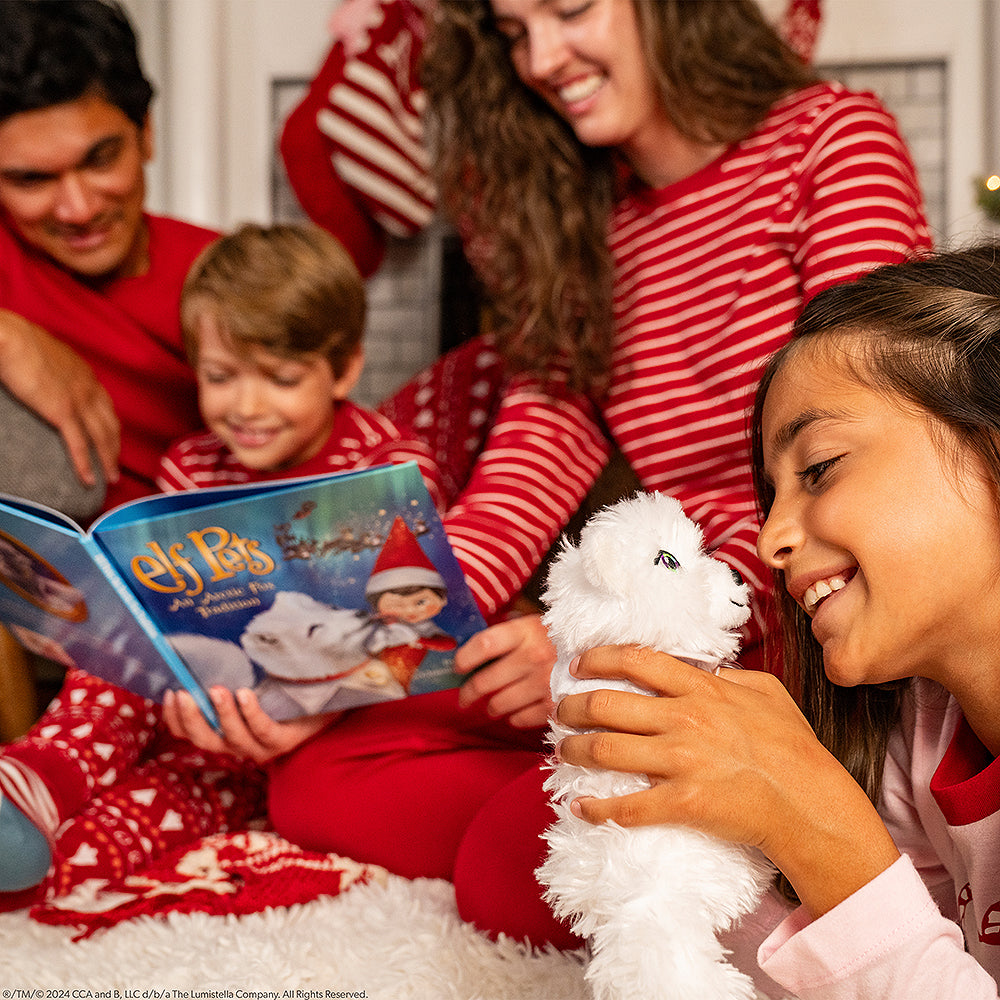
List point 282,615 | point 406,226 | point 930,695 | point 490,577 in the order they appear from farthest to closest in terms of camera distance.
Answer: point 406,226 < point 490,577 < point 282,615 < point 930,695

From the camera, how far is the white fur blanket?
0.69 m

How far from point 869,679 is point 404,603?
36 centimetres

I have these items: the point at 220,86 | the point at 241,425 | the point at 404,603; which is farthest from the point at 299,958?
the point at 220,86

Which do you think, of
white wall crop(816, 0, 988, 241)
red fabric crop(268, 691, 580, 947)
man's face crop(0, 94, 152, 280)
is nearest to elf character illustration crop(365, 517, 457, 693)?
red fabric crop(268, 691, 580, 947)

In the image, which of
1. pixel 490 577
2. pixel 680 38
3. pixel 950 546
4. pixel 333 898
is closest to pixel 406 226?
pixel 680 38

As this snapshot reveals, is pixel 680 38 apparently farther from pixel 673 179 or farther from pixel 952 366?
pixel 952 366

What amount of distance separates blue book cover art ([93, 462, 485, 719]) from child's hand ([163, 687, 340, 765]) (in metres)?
0.02

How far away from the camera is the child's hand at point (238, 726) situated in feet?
2.97

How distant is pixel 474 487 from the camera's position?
1.13m

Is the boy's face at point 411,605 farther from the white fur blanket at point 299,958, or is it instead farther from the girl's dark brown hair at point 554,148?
the girl's dark brown hair at point 554,148

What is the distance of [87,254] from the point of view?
1314mm

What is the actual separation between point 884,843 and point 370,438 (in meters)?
0.87

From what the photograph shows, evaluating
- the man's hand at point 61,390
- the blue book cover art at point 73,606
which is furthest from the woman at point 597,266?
the man's hand at point 61,390

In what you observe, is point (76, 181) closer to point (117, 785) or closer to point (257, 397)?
point (257, 397)
